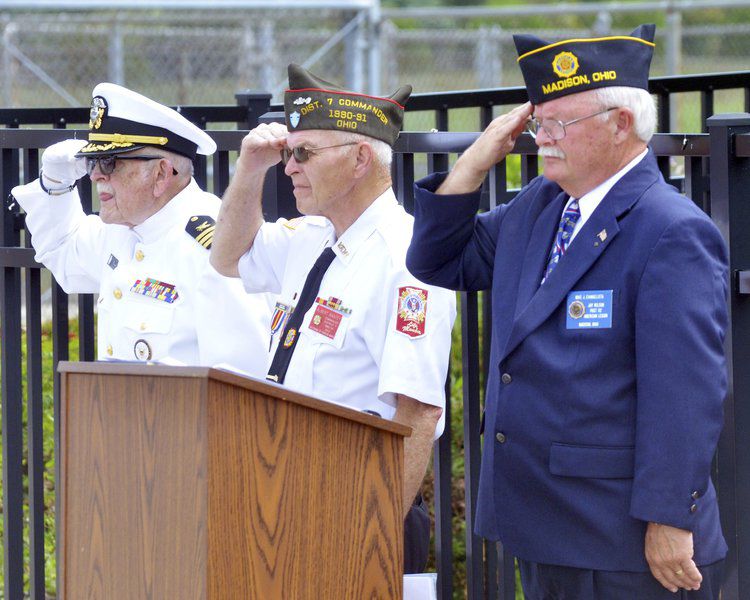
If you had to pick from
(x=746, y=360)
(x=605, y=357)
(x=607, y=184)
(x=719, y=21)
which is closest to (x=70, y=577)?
(x=605, y=357)

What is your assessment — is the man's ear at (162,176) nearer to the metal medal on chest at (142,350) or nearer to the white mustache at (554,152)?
the metal medal on chest at (142,350)

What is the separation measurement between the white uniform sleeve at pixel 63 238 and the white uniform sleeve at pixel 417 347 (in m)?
1.31

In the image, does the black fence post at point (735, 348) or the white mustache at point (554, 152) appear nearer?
the white mustache at point (554, 152)

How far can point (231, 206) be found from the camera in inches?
151

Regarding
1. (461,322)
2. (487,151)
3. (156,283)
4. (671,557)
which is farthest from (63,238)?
(671,557)

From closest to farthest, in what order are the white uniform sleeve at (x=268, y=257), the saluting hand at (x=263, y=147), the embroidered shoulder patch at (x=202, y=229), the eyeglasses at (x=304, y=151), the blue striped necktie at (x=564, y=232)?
the blue striped necktie at (x=564, y=232)
the eyeglasses at (x=304, y=151)
the saluting hand at (x=263, y=147)
the white uniform sleeve at (x=268, y=257)
the embroidered shoulder patch at (x=202, y=229)

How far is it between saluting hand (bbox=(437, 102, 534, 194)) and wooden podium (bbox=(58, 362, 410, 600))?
0.63m

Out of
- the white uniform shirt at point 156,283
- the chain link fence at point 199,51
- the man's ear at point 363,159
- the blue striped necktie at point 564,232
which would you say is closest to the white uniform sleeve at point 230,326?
the white uniform shirt at point 156,283

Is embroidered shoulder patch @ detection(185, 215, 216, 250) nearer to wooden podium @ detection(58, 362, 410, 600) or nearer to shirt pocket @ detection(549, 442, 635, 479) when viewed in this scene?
wooden podium @ detection(58, 362, 410, 600)

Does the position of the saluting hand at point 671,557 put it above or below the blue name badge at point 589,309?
below

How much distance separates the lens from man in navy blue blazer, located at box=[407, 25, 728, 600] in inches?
108

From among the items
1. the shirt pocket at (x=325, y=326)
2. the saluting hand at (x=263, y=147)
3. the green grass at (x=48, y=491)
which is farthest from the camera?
the green grass at (x=48, y=491)

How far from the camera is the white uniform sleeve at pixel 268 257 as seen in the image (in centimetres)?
385

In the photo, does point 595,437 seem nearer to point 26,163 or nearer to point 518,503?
point 518,503
